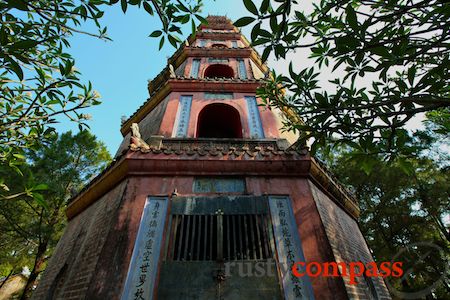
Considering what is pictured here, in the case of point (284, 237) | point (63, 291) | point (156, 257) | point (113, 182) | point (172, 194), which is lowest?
point (63, 291)

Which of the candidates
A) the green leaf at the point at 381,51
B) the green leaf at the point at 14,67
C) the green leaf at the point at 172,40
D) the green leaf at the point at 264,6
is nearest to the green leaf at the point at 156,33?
the green leaf at the point at 172,40

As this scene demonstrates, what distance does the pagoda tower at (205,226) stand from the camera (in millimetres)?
4160

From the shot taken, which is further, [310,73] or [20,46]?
[310,73]

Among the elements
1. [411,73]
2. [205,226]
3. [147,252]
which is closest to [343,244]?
[205,226]

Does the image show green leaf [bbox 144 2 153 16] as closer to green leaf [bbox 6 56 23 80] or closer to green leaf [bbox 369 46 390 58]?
green leaf [bbox 6 56 23 80]

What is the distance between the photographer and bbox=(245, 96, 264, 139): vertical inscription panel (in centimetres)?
740

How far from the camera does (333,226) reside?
5457 mm

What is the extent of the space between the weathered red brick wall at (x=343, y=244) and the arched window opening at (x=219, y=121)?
3700 millimetres

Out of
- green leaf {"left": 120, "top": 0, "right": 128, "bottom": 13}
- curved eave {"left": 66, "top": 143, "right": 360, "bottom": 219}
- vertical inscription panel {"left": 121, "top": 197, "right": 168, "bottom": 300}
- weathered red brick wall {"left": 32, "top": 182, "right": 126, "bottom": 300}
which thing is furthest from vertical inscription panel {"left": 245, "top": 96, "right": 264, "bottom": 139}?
green leaf {"left": 120, "top": 0, "right": 128, "bottom": 13}

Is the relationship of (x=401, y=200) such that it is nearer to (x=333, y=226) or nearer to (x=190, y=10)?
(x=333, y=226)

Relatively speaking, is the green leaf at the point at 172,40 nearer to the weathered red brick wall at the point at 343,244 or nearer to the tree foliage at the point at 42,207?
the weathered red brick wall at the point at 343,244

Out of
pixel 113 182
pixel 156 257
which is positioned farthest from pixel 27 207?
pixel 156 257

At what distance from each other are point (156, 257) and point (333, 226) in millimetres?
3787

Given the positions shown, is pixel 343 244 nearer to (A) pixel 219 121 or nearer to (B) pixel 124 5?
(B) pixel 124 5
